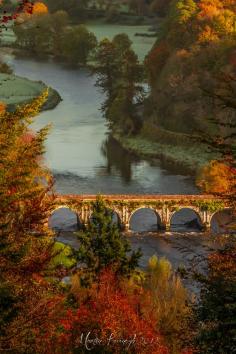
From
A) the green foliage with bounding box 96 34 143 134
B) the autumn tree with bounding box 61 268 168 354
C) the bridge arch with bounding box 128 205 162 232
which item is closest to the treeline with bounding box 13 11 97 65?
the green foliage with bounding box 96 34 143 134

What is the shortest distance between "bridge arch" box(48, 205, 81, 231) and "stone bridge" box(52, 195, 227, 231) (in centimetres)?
35

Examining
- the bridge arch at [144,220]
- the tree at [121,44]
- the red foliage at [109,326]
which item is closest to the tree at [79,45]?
the tree at [121,44]

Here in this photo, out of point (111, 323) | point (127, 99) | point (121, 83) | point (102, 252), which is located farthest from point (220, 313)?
point (121, 83)

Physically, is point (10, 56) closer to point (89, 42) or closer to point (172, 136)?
point (89, 42)

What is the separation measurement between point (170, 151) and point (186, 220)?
82.0 ft

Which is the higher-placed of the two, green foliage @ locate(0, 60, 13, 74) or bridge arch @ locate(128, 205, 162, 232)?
green foliage @ locate(0, 60, 13, 74)

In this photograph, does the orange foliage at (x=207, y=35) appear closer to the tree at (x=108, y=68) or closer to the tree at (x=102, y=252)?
the tree at (x=108, y=68)

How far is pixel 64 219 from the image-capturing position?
73000 mm

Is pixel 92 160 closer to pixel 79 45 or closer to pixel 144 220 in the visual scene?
pixel 144 220

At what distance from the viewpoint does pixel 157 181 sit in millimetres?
84438

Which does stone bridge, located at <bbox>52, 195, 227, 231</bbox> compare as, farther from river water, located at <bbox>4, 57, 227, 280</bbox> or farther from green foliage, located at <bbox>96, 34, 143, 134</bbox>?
green foliage, located at <bbox>96, 34, 143, 134</bbox>

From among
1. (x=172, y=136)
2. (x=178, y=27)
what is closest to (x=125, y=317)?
(x=172, y=136)

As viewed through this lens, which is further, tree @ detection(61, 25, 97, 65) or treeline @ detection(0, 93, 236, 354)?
tree @ detection(61, 25, 97, 65)

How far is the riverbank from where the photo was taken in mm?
92312
